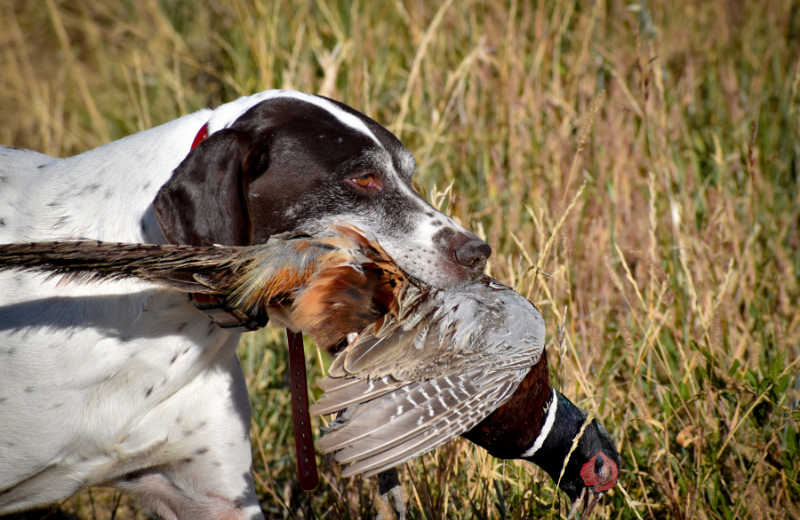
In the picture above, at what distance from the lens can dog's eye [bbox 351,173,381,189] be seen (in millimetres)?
2211

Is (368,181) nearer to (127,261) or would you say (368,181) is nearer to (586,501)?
(127,261)

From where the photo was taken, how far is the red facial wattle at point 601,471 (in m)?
2.16

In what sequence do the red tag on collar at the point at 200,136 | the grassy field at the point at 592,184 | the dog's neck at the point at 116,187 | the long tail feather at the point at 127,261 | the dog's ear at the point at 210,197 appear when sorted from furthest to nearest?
the grassy field at the point at 592,184 → the red tag on collar at the point at 200,136 → the dog's neck at the point at 116,187 → the dog's ear at the point at 210,197 → the long tail feather at the point at 127,261

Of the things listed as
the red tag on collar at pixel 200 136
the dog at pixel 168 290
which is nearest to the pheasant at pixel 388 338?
the dog at pixel 168 290

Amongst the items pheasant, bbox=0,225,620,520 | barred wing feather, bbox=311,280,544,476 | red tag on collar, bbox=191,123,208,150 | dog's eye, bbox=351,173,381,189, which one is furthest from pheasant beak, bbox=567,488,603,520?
red tag on collar, bbox=191,123,208,150

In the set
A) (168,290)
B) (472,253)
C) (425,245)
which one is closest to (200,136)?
(168,290)

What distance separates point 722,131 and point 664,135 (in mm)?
919

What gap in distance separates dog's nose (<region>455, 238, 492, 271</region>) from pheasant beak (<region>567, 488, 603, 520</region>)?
28.4 inches

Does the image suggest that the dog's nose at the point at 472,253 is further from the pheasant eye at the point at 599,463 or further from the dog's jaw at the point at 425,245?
the pheasant eye at the point at 599,463

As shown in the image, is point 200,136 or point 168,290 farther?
point 200,136

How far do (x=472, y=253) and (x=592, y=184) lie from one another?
1844 mm

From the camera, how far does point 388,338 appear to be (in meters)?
1.89

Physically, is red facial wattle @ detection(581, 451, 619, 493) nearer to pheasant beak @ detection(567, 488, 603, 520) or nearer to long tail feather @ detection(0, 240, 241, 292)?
pheasant beak @ detection(567, 488, 603, 520)

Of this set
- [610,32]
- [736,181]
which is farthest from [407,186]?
[610,32]
